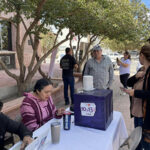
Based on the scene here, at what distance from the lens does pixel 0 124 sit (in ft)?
5.43

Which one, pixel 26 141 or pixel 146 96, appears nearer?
pixel 26 141

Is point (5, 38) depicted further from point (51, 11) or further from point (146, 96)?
point (146, 96)

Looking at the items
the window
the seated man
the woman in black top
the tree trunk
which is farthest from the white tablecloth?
the window

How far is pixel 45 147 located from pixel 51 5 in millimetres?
3279

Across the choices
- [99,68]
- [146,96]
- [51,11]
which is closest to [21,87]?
[51,11]

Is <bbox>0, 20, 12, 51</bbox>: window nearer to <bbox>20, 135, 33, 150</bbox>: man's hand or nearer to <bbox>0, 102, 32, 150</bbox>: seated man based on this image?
<bbox>0, 102, 32, 150</bbox>: seated man

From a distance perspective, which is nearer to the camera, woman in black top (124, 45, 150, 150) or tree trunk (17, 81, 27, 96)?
woman in black top (124, 45, 150, 150)

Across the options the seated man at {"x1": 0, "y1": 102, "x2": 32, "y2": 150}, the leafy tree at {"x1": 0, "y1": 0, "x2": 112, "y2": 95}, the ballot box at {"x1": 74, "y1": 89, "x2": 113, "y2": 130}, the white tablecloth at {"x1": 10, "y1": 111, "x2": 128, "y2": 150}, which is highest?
the leafy tree at {"x1": 0, "y1": 0, "x2": 112, "y2": 95}

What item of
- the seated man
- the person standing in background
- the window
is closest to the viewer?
the seated man

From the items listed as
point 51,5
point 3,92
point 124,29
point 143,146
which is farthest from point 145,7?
point 143,146

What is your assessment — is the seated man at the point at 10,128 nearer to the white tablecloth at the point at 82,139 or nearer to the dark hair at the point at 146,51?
the white tablecloth at the point at 82,139

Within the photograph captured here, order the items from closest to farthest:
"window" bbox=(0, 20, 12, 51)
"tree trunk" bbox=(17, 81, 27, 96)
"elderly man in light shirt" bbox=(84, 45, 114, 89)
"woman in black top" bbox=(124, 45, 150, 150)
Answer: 1. "woman in black top" bbox=(124, 45, 150, 150)
2. "elderly man in light shirt" bbox=(84, 45, 114, 89)
3. "tree trunk" bbox=(17, 81, 27, 96)
4. "window" bbox=(0, 20, 12, 51)

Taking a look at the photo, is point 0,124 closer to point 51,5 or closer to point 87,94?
point 87,94

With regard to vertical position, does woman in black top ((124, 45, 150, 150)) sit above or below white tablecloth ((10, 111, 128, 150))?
above
